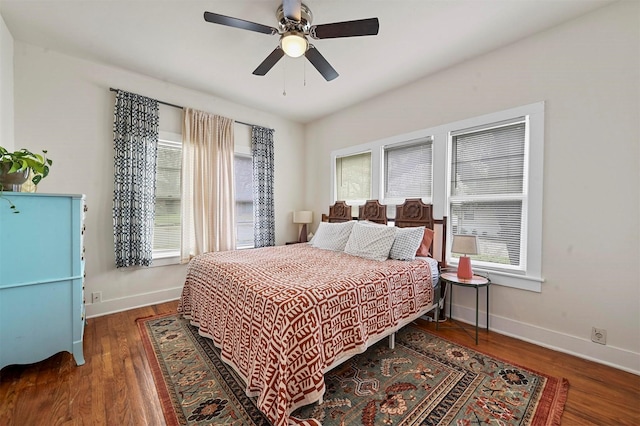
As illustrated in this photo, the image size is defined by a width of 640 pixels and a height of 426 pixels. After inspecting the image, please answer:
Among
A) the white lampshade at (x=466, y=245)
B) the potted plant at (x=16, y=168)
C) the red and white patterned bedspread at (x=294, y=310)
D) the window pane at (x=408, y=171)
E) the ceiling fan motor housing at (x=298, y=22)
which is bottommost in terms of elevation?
the red and white patterned bedspread at (x=294, y=310)

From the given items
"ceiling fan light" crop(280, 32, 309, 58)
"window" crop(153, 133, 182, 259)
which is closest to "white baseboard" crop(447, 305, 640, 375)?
"ceiling fan light" crop(280, 32, 309, 58)

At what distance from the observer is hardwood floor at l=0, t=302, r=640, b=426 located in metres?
1.50

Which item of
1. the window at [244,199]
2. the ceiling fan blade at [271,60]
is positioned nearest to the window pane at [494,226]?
the ceiling fan blade at [271,60]

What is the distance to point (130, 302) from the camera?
10.2 ft

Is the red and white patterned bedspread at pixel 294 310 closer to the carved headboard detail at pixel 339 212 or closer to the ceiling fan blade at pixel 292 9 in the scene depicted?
the carved headboard detail at pixel 339 212

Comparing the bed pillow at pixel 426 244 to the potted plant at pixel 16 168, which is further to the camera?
the bed pillow at pixel 426 244

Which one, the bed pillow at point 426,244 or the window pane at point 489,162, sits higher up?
the window pane at point 489,162

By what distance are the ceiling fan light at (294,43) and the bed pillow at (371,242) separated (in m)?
1.94

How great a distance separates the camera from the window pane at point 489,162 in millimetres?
2580

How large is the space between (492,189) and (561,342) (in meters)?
1.51

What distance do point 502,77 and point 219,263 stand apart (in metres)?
3.36

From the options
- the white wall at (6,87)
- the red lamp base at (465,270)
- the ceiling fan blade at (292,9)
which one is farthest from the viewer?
the red lamp base at (465,270)

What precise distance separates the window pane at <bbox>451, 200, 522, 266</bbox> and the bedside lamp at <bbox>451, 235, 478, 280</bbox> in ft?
0.47

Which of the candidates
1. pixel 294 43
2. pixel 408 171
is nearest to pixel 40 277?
pixel 294 43
